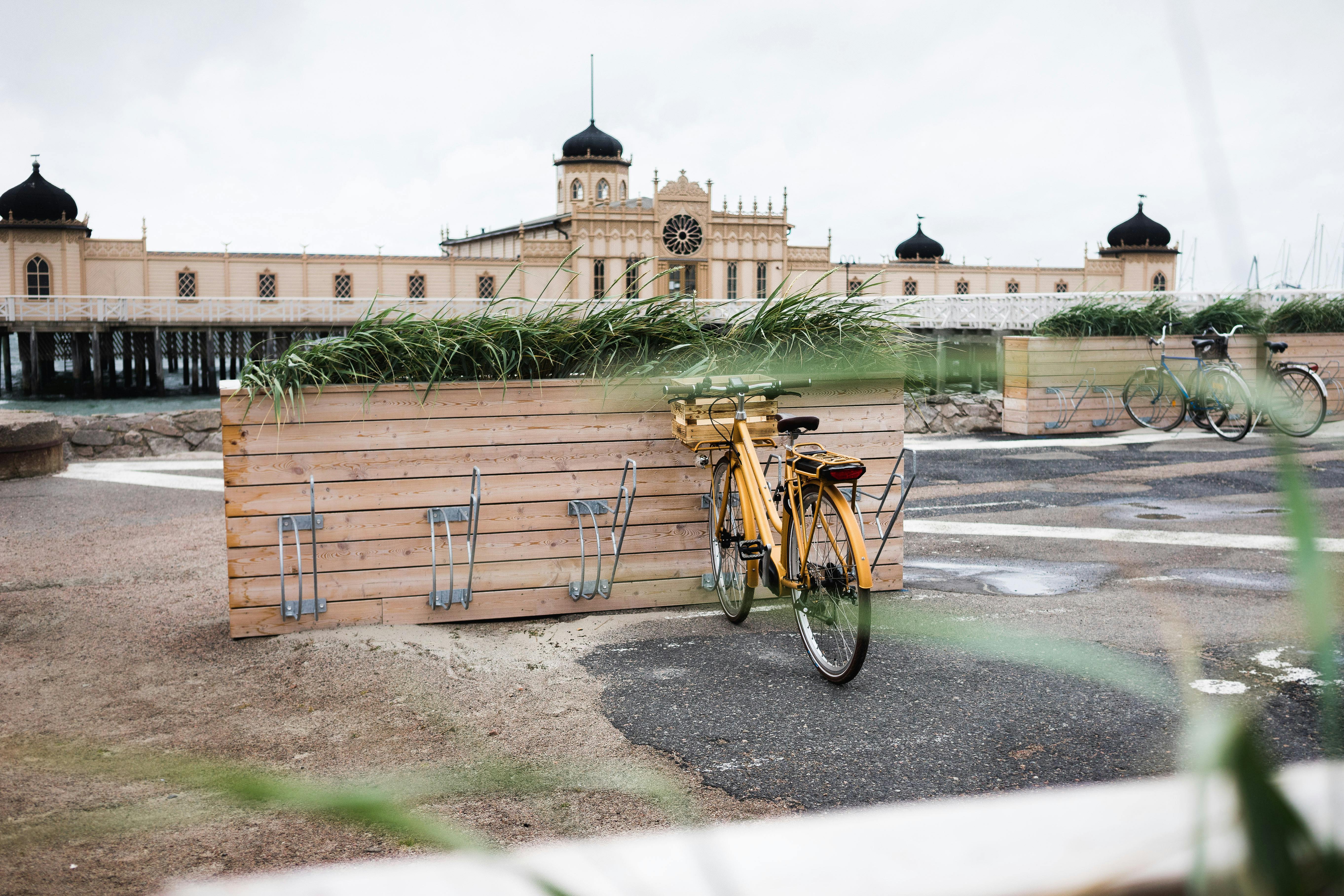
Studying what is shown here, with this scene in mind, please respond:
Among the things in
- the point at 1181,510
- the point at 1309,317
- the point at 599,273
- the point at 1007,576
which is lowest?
the point at 1007,576

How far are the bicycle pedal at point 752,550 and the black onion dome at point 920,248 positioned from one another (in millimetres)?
78879

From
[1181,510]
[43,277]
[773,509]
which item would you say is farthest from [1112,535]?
[43,277]

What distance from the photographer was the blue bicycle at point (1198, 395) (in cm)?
1259

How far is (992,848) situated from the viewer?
522 millimetres

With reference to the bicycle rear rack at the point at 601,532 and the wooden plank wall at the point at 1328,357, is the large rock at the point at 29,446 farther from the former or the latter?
the wooden plank wall at the point at 1328,357

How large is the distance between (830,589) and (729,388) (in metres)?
1.11

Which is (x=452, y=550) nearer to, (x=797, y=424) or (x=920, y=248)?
(x=797, y=424)

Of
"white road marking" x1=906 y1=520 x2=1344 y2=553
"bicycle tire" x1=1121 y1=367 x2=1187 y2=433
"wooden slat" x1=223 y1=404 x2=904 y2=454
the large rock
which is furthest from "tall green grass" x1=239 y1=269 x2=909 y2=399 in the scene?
"bicycle tire" x1=1121 y1=367 x2=1187 y2=433

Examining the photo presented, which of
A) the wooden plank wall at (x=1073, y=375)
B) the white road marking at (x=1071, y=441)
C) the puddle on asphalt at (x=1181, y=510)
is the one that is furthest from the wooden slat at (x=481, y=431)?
the wooden plank wall at (x=1073, y=375)

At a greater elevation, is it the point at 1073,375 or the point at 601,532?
the point at 1073,375

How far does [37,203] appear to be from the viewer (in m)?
56.6

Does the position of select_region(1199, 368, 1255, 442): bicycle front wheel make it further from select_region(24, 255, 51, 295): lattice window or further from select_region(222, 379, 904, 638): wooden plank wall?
select_region(24, 255, 51, 295): lattice window

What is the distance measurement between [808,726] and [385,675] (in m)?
1.76

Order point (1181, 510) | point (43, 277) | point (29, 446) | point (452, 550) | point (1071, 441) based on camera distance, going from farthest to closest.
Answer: point (43, 277)
point (1071, 441)
point (29, 446)
point (1181, 510)
point (452, 550)
